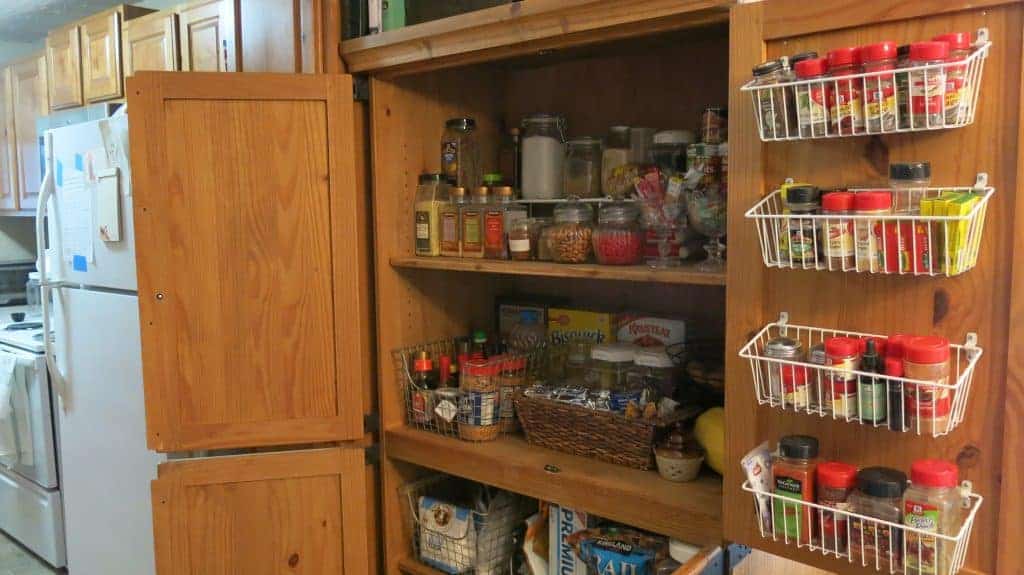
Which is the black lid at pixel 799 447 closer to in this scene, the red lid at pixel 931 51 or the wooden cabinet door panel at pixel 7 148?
the red lid at pixel 931 51

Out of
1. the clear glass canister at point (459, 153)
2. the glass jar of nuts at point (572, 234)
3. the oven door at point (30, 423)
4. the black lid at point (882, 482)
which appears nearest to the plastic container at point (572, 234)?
the glass jar of nuts at point (572, 234)

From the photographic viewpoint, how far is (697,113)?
5.60 feet

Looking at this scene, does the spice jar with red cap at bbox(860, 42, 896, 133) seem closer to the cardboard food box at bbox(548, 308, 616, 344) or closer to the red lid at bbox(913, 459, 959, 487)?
the red lid at bbox(913, 459, 959, 487)

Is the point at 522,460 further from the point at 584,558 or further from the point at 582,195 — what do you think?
the point at 582,195

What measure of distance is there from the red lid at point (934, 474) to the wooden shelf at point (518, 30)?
711 mm

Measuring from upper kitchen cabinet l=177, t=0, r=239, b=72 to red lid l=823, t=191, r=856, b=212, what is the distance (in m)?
1.82

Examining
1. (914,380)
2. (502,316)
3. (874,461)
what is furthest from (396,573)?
(914,380)

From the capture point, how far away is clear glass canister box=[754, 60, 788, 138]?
1.06 m

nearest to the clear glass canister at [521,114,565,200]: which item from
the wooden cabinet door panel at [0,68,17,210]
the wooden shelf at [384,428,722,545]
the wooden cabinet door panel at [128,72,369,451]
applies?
the wooden cabinet door panel at [128,72,369,451]

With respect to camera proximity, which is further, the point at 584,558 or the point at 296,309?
the point at 296,309

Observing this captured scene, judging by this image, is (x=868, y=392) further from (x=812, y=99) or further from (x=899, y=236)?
(x=812, y=99)

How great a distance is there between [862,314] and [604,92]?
0.95 m

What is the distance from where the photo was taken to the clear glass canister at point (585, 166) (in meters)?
1.78

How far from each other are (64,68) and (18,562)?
1.98 m
